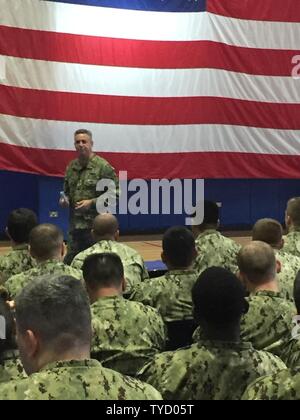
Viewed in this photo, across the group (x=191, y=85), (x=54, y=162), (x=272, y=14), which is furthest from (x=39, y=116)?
(x=272, y=14)

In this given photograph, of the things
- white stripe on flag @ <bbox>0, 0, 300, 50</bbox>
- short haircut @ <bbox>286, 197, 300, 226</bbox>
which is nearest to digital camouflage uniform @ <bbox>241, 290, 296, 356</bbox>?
short haircut @ <bbox>286, 197, 300, 226</bbox>

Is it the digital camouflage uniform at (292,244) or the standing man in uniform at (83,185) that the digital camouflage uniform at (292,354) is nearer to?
the digital camouflage uniform at (292,244)

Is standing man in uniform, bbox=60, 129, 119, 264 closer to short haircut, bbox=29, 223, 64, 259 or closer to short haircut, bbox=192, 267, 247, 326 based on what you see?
short haircut, bbox=29, 223, 64, 259

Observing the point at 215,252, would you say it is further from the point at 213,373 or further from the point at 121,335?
the point at 213,373

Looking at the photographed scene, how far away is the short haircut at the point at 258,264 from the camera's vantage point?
8.14 ft

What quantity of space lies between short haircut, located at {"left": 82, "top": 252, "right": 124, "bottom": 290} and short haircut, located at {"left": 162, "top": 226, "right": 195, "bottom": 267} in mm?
571

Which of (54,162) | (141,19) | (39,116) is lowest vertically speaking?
(54,162)

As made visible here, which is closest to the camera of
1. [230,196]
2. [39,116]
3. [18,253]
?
[18,253]

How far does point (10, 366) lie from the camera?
168 cm

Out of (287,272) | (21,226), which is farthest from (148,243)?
(287,272)

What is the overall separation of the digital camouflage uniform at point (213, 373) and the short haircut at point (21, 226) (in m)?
2.01

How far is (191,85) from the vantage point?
7406mm
